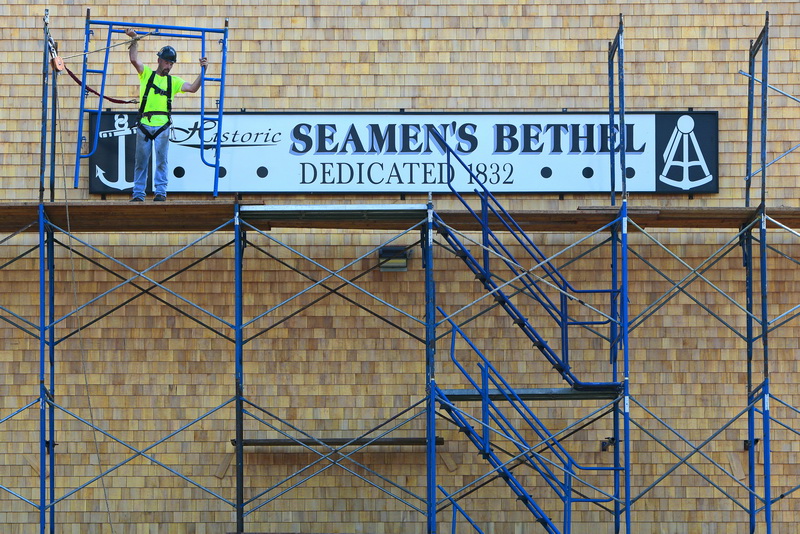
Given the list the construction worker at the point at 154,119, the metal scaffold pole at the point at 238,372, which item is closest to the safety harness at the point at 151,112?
the construction worker at the point at 154,119

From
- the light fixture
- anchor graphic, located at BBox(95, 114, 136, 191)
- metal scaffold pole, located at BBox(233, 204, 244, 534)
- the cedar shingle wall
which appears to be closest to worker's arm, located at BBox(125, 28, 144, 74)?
the cedar shingle wall

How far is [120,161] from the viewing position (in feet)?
42.6

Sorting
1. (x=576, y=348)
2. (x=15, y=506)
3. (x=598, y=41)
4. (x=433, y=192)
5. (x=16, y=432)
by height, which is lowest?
(x=15, y=506)

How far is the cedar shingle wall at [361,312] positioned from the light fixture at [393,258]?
6.4 inches

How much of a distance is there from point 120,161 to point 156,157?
4.25 feet

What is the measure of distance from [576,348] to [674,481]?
6.46 ft

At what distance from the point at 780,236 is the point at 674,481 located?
3.29 meters

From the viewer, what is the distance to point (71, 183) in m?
13.0

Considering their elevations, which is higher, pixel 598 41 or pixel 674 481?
pixel 598 41

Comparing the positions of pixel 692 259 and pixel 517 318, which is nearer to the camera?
pixel 517 318

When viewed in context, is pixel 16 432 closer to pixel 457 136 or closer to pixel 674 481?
pixel 457 136

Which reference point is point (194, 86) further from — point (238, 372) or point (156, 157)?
point (238, 372)

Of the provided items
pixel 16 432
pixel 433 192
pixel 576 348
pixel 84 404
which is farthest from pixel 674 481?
pixel 16 432

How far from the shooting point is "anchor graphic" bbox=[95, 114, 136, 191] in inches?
510
